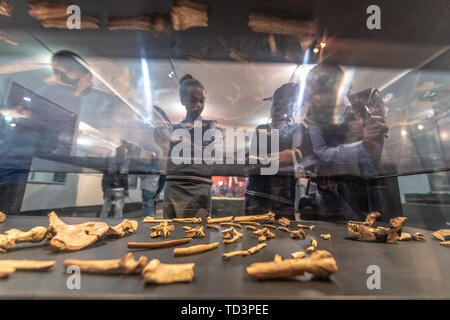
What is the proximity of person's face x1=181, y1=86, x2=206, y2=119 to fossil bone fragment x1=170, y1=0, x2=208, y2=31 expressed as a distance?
79 cm

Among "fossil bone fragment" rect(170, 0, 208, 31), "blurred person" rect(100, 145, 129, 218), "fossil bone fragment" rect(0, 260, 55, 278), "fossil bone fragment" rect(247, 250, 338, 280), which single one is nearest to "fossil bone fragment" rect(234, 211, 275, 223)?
"fossil bone fragment" rect(247, 250, 338, 280)

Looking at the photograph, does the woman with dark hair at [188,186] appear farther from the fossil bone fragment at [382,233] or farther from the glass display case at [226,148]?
the fossil bone fragment at [382,233]

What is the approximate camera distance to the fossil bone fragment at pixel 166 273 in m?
0.37

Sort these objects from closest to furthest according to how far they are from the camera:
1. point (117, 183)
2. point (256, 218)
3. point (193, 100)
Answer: point (256, 218), point (193, 100), point (117, 183)

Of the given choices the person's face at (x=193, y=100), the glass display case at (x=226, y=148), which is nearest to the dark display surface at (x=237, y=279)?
the glass display case at (x=226, y=148)

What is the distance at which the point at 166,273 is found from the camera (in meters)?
0.39

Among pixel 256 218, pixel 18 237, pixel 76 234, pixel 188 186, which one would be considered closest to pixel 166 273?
pixel 76 234

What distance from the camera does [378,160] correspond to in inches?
53.5

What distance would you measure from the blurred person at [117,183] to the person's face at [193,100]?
68cm

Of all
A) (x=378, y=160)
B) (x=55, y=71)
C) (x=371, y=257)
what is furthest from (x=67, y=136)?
(x=378, y=160)

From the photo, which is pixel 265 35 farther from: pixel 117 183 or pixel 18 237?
pixel 117 183

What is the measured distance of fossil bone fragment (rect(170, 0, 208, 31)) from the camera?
30.0 inches

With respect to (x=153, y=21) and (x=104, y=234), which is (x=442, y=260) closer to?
(x=104, y=234)

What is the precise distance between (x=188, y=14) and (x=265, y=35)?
413mm
